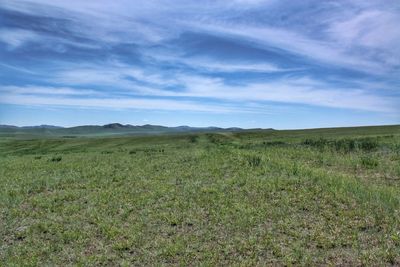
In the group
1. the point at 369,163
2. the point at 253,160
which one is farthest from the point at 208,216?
the point at 369,163

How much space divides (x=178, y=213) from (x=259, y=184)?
504 cm

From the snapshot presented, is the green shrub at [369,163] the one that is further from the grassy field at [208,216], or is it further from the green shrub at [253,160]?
the green shrub at [253,160]

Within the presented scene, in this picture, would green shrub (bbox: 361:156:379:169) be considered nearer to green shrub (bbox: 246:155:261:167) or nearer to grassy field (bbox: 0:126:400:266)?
grassy field (bbox: 0:126:400:266)

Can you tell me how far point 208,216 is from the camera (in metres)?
14.7

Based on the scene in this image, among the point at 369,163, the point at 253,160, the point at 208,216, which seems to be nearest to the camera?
the point at 208,216

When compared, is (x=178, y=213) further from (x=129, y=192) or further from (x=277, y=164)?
(x=277, y=164)

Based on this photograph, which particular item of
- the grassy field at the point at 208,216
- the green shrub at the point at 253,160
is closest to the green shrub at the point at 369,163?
the grassy field at the point at 208,216

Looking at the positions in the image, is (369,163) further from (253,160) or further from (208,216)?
(208,216)

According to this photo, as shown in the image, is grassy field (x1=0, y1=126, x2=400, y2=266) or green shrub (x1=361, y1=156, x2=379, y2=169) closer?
grassy field (x1=0, y1=126, x2=400, y2=266)

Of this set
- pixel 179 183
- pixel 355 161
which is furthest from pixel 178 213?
pixel 355 161

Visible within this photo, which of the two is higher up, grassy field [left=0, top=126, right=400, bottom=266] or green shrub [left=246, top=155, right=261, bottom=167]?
green shrub [left=246, top=155, right=261, bottom=167]

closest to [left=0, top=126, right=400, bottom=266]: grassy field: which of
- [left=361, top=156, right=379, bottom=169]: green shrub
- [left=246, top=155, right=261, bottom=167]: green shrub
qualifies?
[left=361, top=156, right=379, bottom=169]: green shrub

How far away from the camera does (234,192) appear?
1777cm

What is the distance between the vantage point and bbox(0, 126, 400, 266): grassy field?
11.6 meters
